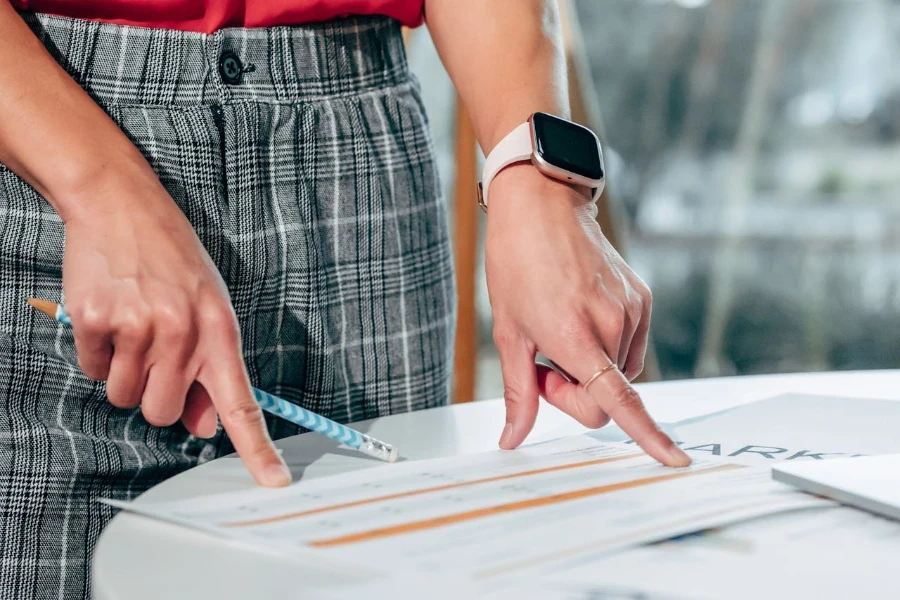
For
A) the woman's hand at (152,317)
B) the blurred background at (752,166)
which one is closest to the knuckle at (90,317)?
the woman's hand at (152,317)

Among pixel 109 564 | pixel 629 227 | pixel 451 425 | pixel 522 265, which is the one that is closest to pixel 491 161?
pixel 522 265

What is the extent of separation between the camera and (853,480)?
54 cm

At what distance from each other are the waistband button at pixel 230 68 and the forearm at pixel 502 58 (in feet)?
0.70

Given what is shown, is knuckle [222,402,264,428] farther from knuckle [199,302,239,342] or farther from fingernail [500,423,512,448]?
fingernail [500,423,512,448]

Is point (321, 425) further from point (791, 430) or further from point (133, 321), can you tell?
point (791, 430)

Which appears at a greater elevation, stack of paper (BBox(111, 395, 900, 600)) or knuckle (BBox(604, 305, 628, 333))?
knuckle (BBox(604, 305, 628, 333))

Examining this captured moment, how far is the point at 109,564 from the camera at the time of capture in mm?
442

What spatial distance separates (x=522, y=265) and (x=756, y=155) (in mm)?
2297

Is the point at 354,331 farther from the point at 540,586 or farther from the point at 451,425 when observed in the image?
the point at 540,586

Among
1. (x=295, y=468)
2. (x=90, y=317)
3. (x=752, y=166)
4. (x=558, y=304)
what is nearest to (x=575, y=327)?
(x=558, y=304)

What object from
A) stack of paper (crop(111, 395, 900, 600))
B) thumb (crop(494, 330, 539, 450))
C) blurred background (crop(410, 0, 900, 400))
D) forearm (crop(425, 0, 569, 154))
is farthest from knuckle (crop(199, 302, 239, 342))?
blurred background (crop(410, 0, 900, 400))

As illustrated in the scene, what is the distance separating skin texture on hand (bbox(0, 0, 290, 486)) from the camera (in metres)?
0.57

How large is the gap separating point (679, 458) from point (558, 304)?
147 mm

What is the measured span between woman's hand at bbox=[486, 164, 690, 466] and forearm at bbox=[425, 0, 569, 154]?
78 mm
